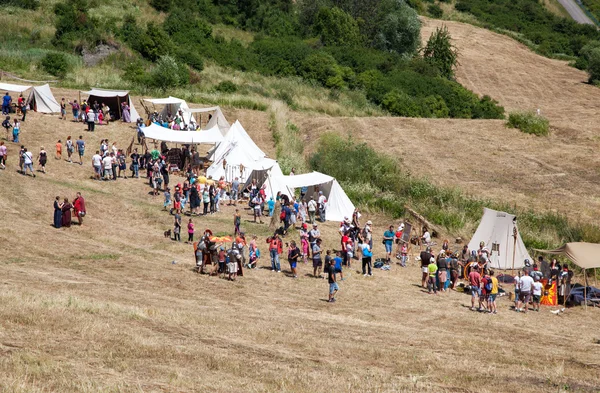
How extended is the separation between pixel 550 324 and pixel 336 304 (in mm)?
6147

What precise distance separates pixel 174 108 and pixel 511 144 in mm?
21949

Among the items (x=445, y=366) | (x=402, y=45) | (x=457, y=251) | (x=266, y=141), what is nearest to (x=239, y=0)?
(x=402, y=45)

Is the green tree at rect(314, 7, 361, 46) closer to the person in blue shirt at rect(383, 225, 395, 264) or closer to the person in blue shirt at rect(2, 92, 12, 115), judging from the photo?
the person in blue shirt at rect(2, 92, 12, 115)

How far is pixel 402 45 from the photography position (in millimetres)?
81500

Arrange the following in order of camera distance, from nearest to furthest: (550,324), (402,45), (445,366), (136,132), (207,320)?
(445,366)
(207,320)
(550,324)
(136,132)
(402,45)

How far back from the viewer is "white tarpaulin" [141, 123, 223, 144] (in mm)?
39750

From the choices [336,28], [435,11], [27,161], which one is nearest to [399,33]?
[336,28]

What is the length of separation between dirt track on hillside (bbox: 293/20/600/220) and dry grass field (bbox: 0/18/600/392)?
60.8 inches

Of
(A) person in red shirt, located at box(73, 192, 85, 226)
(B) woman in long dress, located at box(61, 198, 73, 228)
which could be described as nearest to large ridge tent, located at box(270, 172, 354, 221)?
(A) person in red shirt, located at box(73, 192, 85, 226)

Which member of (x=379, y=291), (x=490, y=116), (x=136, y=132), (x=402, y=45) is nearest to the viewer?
(x=379, y=291)

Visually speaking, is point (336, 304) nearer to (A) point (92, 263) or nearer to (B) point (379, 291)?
(B) point (379, 291)

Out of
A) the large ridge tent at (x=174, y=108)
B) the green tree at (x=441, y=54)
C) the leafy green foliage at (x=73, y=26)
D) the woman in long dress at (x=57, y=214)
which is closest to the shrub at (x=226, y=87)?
the leafy green foliage at (x=73, y=26)

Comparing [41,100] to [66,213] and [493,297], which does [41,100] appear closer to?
[66,213]

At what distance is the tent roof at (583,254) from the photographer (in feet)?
87.6
